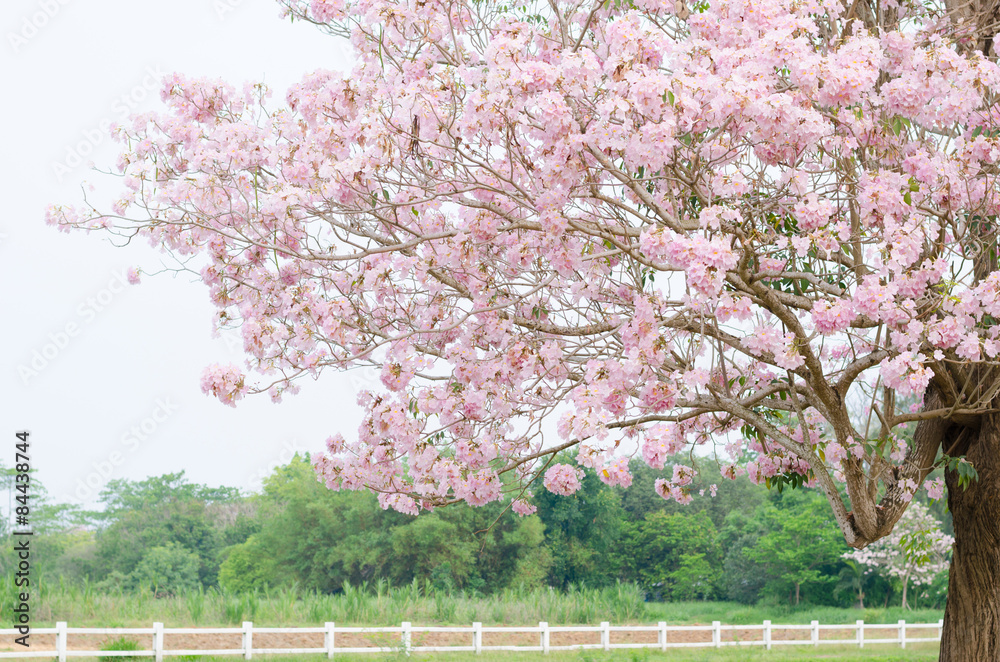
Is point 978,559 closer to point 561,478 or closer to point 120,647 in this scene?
point 561,478

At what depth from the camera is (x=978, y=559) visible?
689 cm

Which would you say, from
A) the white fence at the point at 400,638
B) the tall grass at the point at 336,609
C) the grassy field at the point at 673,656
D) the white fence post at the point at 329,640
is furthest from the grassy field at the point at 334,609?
the grassy field at the point at 673,656

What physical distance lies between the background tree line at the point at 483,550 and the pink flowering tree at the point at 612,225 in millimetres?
21370

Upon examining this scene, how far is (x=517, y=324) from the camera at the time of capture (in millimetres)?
5867

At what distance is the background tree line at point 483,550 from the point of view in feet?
90.4

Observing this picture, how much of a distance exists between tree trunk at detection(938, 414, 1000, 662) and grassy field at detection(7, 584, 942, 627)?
1292 cm

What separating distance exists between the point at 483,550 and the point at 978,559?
21717mm

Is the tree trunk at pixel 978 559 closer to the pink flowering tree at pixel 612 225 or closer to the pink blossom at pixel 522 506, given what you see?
the pink flowering tree at pixel 612 225

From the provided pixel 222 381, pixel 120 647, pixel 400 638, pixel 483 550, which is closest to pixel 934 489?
pixel 222 381

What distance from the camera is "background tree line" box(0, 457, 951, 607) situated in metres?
27.5

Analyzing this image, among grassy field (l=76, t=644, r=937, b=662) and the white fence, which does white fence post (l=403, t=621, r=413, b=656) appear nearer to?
the white fence

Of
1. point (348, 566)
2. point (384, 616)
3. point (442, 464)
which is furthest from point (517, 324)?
point (348, 566)

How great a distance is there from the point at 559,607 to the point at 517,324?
16.0m

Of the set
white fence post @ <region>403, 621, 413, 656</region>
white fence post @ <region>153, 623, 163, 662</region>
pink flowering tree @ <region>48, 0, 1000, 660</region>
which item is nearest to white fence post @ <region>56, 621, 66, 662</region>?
white fence post @ <region>153, 623, 163, 662</region>
